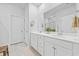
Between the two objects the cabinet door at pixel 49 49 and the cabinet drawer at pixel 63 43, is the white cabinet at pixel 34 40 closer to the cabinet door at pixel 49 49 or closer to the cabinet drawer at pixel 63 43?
the cabinet door at pixel 49 49

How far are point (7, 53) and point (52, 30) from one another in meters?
0.77

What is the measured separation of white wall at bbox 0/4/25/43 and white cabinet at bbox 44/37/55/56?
1.81 ft

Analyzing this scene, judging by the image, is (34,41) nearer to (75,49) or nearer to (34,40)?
(34,40)

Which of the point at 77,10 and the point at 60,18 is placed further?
the point at 60,18

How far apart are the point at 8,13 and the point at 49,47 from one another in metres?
0.80

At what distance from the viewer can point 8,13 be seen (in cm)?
172

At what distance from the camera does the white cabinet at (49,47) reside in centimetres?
173

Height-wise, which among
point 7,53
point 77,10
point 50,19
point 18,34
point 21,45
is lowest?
point 7,53

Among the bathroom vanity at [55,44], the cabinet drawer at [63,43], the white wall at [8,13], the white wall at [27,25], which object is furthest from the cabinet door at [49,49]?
the white wall at [8,13]

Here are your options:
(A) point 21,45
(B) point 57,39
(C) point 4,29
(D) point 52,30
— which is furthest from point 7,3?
(B) point 57,39

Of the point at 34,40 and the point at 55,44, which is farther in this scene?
the point at 34,40

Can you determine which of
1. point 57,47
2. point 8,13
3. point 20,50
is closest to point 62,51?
point 57,47

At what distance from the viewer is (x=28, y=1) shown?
177 centimetres

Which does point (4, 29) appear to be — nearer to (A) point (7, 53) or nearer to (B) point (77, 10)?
(A) point (7, 53)
